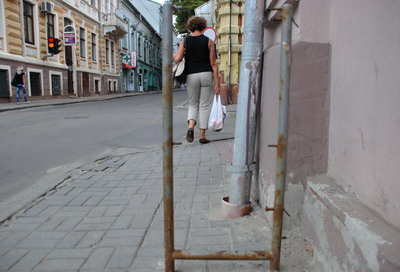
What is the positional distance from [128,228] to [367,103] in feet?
6.28

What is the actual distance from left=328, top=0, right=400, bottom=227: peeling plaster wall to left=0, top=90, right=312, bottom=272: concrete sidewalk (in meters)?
0.64

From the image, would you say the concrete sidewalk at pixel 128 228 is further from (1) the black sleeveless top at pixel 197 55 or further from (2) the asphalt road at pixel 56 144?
(1) the black sleeveless top at pixel 197 55

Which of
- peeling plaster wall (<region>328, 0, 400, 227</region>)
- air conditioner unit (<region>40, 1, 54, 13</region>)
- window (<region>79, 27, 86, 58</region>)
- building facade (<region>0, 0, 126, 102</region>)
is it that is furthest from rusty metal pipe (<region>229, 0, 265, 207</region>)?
window (<region>79, 27, 86, 58</region>)

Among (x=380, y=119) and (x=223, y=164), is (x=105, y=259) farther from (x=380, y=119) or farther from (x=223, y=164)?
(x=223, y=164)

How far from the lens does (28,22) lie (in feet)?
66.2

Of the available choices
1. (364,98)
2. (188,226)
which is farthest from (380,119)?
(188,226)

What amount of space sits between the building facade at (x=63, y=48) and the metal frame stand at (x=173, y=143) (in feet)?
59.3

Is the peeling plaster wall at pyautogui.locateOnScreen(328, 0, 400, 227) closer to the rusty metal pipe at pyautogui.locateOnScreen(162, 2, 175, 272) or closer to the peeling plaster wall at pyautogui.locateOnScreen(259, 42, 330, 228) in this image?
the peeling plaster wall at pyautogui.locateOnScreen(259, 42, 330, 228)

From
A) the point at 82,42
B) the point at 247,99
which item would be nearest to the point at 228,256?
the point at 247,99

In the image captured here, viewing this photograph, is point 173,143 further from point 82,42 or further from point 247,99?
point 82,42

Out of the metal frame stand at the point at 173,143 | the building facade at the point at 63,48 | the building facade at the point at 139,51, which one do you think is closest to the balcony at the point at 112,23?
the building facade at the point at 63,48

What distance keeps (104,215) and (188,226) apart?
0.78m

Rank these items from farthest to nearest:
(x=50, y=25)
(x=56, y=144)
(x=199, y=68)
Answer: (x=50, y=25), (x=56, y=144), (x=199, y=68)

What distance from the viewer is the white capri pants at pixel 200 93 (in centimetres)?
546
